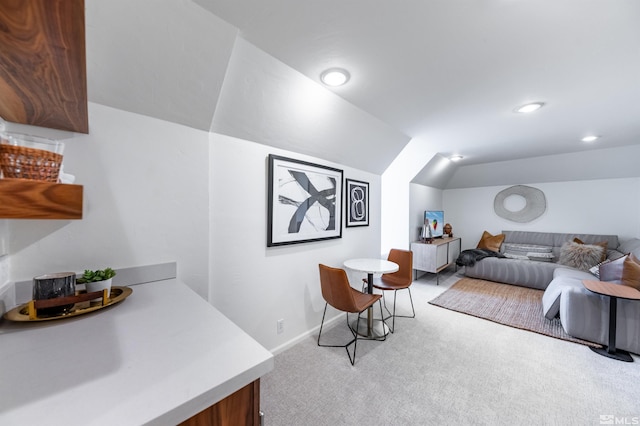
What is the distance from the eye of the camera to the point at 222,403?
640 mm

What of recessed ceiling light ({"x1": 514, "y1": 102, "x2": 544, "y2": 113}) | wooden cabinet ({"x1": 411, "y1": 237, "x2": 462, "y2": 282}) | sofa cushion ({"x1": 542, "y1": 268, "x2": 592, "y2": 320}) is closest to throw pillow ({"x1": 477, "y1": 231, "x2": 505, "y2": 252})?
wooden cabinet ({"x1": 411, "y1": 237, "x2": 462, "y2": 282})

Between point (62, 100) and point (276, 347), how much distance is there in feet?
7.18

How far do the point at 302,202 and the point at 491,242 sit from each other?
478 centimetres

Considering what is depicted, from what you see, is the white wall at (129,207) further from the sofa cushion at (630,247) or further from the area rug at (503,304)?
the sofa cushion at (630,247)

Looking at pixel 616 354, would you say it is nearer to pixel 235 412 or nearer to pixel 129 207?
pixel 235 412

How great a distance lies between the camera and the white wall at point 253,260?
1.78 metres

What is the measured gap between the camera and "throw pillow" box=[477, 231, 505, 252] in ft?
16.2

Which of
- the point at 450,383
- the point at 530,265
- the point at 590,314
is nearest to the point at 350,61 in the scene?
the point at 450,383

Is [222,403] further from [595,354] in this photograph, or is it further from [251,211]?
[595,354]

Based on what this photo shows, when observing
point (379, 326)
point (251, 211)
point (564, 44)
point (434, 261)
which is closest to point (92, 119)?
point (251, 211)

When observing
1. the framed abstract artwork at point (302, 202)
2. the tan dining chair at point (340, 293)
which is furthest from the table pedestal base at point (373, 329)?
the framed abstract artwork at point (302, 202)

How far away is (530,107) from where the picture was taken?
7.58ft

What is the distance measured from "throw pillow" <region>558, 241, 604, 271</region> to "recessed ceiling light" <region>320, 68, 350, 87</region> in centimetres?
485

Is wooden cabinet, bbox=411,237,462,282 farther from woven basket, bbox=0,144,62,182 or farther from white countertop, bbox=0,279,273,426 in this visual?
woven basket, bbox=0,144,62,182
